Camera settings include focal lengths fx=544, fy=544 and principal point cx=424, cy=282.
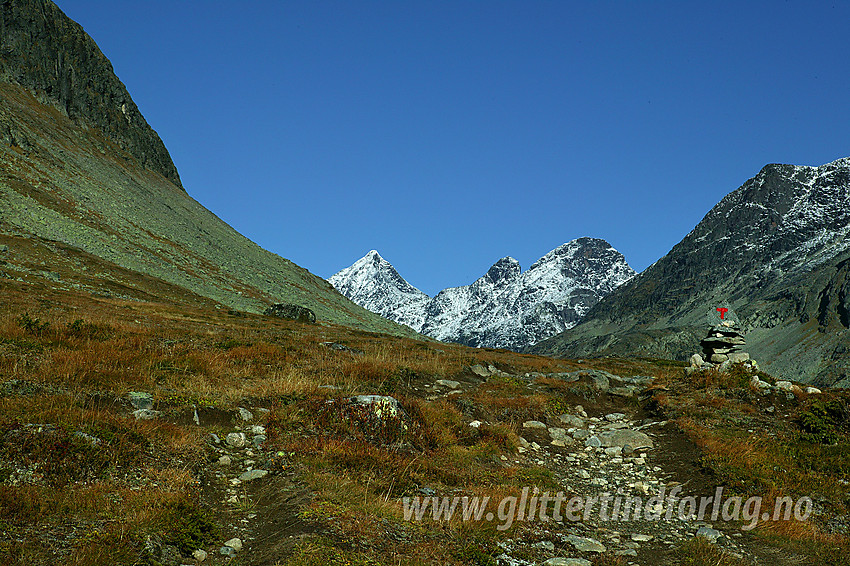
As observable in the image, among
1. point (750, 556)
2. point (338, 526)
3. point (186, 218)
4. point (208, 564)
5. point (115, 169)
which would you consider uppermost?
point (115, 169)

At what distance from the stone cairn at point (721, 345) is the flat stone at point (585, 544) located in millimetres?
18678

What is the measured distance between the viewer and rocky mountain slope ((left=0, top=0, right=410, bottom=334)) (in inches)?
2798

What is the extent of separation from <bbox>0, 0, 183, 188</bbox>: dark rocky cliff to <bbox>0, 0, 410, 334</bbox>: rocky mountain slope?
248 millimetres

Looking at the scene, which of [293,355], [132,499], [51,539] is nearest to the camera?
[51,539]

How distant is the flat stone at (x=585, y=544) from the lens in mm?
8203

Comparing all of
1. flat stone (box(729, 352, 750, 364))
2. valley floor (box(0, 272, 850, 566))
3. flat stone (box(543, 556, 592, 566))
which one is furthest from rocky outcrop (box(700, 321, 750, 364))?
flat stone (box(543, 556, 592, 566))

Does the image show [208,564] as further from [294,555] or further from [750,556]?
[750,556]

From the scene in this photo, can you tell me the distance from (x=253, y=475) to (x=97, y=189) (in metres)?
97.7

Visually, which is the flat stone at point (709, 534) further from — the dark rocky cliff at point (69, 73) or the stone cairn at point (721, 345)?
the dark rocky cliff at point (69, 73)

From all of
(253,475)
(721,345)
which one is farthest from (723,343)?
(253,475)

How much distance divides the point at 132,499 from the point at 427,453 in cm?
564

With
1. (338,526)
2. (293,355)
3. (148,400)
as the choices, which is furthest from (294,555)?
(293,355)

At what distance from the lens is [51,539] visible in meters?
6.04

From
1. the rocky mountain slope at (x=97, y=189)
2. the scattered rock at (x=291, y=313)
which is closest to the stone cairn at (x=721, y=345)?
the scattered rock at (x=291, y=313)
